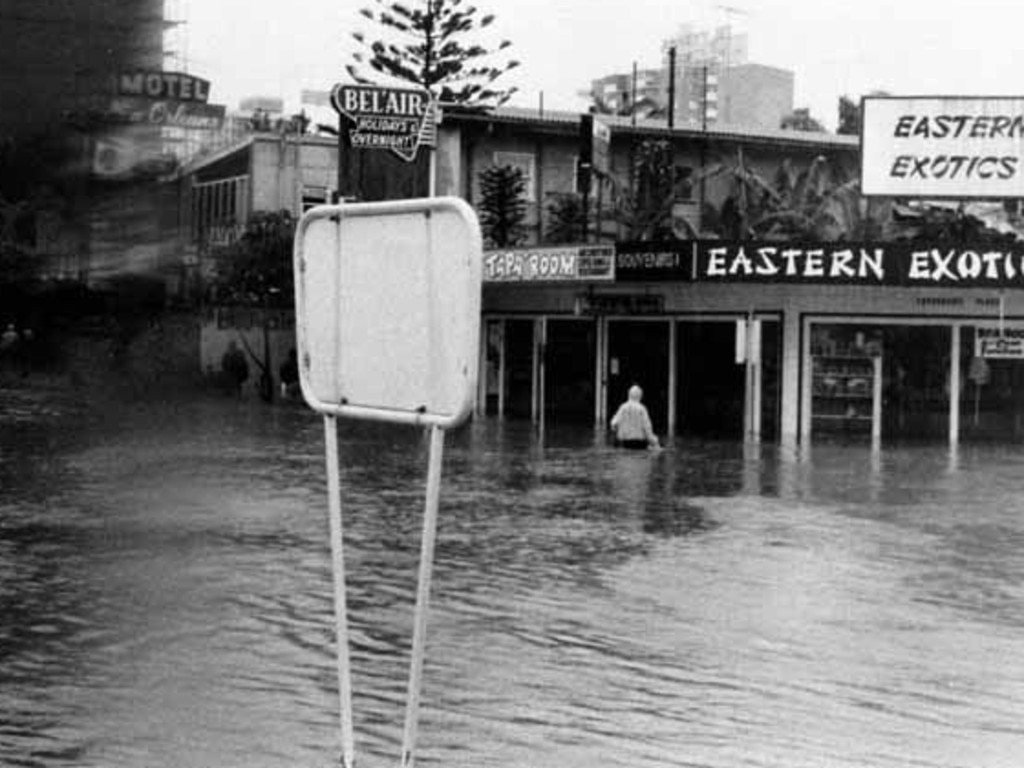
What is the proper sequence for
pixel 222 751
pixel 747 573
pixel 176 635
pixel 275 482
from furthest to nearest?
pixel 275 482 → pixel 747 573 → pixel 176 635 → pixel 222 751

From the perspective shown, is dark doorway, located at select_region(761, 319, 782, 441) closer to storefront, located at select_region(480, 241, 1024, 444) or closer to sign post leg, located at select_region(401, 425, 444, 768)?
storefront, located at select_region(480, 241, 1024, 444)

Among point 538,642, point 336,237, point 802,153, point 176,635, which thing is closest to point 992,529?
point 538,642

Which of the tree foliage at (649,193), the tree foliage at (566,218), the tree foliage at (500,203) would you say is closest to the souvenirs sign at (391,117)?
the tree foliage at (500,203)

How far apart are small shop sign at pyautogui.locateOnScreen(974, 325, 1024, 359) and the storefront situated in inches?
0.7

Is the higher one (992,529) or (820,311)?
(820,311)

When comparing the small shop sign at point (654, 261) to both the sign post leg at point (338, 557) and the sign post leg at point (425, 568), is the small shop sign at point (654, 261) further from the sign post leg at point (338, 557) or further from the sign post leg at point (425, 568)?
the sign post leg at point (425, 568)

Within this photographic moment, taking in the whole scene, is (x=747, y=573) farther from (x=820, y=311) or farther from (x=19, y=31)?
(x=820, y=311)

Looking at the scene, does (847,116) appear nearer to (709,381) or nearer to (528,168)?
(528,168)

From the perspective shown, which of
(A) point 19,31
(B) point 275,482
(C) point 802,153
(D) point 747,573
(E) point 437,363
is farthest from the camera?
(C) point 802,153

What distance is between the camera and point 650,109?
206 feet

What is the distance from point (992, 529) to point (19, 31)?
12.5 metres

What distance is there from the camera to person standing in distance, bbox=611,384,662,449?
82.5 feet

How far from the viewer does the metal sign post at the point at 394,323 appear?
158 inches

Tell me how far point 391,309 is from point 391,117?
31.2m
